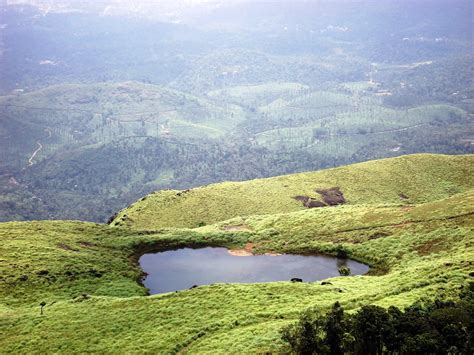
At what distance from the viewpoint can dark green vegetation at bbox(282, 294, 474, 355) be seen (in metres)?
49.9

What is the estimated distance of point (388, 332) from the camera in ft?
171

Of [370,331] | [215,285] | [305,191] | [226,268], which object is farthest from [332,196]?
[370,331]

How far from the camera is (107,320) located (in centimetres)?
7281

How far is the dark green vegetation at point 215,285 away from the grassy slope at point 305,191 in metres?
14.8

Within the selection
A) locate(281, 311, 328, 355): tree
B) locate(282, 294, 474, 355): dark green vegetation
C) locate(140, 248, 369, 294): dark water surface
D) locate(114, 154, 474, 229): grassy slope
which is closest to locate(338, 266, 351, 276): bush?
locate(140, 248, 369, 294): dark water surface

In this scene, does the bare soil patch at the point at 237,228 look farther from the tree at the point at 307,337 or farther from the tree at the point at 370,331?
the tree at the point at 370,331

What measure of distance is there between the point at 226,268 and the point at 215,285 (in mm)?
19311

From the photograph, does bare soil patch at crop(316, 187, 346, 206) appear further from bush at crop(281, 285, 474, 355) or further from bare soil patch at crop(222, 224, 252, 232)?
bush at crop(281, 285, 474, 355)

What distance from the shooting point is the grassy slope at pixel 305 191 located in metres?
151

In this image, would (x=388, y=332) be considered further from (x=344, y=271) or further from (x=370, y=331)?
(x=344, y=271)

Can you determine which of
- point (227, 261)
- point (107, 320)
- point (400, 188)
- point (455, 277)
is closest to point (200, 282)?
point (227, 261)

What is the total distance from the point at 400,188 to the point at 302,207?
3604 centimetres

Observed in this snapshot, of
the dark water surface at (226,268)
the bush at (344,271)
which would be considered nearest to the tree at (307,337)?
the dark water surface at (226,268)

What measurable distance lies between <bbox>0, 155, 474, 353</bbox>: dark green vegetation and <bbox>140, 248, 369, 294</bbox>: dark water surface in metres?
3.05
